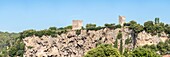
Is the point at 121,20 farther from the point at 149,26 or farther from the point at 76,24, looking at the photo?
the point at 76,24

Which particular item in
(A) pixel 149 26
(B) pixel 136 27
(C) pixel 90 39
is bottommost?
(A) pixel 149 26

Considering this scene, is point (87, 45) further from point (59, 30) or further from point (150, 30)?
point (150, 30)

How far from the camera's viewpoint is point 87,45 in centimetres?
8800

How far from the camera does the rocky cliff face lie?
3374 inches

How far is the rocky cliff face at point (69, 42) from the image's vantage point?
85688mm

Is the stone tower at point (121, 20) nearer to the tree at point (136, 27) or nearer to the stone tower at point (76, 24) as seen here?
the tree at point (136, 27)

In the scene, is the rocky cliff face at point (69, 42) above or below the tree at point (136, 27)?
above

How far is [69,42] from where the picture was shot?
90.4 metres

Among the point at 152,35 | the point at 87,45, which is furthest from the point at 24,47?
the point at 152,35

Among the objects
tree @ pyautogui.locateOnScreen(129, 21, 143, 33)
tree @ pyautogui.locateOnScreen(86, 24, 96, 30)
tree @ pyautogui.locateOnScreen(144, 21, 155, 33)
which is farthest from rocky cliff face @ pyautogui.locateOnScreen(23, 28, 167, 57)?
tree @ pyautogui.locateOnScreen(144, 21, 155, 33)

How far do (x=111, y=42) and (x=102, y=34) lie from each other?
309cm

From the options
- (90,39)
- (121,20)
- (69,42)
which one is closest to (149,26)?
(121,20)

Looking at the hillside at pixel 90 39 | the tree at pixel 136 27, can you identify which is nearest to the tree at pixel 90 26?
the hillside at pixel 90 39

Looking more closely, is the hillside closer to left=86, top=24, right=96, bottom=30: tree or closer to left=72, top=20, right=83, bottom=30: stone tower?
left=86, top=24, right=96, bottom=30: tree
